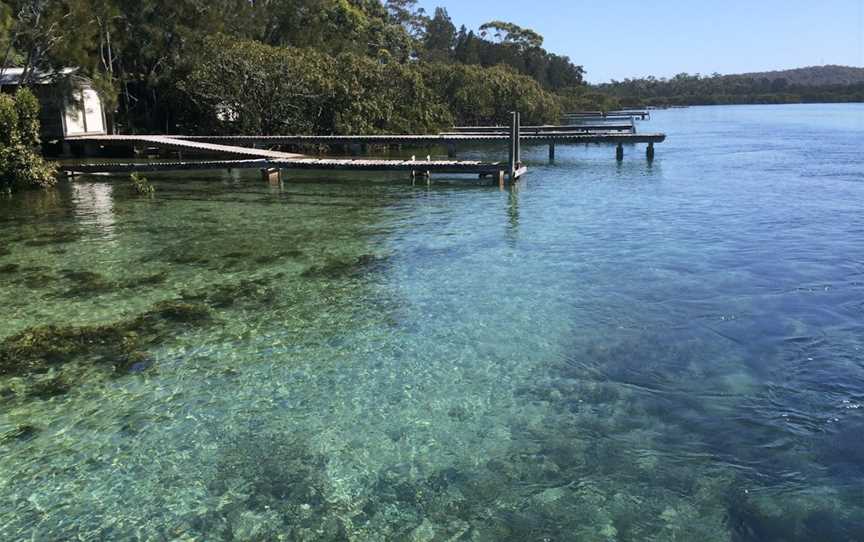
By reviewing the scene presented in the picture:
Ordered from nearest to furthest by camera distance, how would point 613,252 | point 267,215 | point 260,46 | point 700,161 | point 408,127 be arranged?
point 613,252
point 267,215
point 700,161
point 260,46
point 408,127

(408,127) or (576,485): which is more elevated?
(408,127)

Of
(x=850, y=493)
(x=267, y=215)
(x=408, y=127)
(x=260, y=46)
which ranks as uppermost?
(x=260, y=46)

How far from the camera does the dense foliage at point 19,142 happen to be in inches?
683

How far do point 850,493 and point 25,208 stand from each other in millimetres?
17650

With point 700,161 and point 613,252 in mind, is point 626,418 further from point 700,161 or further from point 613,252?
point 700,161

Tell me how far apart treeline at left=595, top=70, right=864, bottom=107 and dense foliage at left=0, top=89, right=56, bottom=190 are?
118 meters

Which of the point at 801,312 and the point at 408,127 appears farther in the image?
the point at 408,127

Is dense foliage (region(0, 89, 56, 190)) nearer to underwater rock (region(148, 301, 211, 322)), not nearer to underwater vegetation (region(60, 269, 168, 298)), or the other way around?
underwater vegetation (region(60, 269, 168, 298))

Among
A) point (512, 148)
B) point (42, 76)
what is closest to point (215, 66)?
point (42, 76)

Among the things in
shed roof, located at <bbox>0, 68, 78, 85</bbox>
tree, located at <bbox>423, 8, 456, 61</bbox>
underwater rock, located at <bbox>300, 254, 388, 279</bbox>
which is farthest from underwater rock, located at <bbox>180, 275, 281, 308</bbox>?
tree, located at <bbox>423, 8, 456, 61</bbox>

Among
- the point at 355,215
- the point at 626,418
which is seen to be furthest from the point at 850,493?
the point at 355,215

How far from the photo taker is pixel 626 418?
5.43 m

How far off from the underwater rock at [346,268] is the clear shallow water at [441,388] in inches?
3.0

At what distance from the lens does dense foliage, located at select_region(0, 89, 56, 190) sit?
17.4 meters
